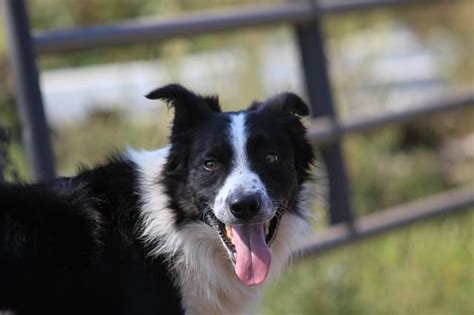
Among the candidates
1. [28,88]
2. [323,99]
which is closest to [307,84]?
[323,99]

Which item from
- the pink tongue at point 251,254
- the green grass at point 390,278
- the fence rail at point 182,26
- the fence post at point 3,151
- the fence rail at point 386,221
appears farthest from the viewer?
the fence rail at point 386,221

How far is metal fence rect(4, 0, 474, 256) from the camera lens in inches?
199

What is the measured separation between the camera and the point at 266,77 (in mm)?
8430

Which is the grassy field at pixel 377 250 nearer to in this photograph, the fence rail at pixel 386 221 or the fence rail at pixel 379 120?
the fence rail at pixel 386 221

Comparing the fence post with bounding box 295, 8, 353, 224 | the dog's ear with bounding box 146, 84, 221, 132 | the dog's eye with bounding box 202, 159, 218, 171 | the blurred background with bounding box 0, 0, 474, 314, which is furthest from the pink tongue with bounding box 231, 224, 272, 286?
the fence post with bounding box 295, 8, 353, 224

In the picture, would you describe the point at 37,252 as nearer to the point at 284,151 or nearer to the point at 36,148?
the point at 284,151

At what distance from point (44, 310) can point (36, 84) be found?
5.29 feet

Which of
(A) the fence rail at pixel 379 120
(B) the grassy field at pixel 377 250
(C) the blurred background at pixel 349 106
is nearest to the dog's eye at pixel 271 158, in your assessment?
(C) the blurred background at pixel 349 106

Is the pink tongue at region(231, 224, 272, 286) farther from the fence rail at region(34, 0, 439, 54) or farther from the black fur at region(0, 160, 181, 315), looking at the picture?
the fence rail at region(34, 0, 439, 54)

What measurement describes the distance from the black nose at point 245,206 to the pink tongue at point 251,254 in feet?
0.41

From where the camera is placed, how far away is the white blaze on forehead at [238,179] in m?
3.72

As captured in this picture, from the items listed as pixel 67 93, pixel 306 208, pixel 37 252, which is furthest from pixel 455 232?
pixel 67 93

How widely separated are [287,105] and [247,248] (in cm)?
67

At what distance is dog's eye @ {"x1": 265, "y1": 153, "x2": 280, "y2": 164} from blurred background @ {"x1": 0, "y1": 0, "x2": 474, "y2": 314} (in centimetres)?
52
